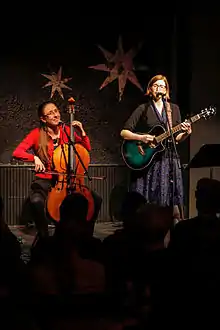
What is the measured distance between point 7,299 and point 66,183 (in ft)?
8.98

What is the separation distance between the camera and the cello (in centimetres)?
433

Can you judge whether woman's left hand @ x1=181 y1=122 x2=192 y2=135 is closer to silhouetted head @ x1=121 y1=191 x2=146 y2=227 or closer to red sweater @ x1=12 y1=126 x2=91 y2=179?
red sweater @ x1=12 y1=126 x2=91 y2=179

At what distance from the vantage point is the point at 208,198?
2.71 metres

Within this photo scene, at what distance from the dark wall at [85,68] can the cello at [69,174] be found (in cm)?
151

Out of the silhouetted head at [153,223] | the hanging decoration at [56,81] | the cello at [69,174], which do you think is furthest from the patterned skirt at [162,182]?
the silhouetted head at [153,223]

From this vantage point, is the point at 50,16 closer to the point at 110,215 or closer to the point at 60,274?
the point at 110,215

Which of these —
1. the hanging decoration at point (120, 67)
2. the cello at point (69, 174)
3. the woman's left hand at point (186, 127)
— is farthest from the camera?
the hanging decoration at point (120, 67)

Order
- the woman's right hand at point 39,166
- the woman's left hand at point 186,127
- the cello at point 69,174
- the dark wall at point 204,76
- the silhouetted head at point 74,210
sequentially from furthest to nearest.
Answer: the dark wall at point 204,76, the woman's left hand at point 186,127, the woman's right hand at point 39,166, the cello at point 69,174, the silhouetted head at point 74,210

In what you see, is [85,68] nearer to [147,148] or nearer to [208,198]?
[147,148]

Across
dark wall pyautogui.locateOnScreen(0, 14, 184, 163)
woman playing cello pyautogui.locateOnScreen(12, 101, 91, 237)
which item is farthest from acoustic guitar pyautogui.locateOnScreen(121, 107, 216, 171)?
dark wall pyautogui.locateOnScreen(0, 14, 184, 163)

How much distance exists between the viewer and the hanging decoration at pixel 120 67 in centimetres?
604

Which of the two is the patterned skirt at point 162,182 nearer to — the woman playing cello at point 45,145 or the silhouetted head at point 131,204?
the woman playing cello at point 45,145

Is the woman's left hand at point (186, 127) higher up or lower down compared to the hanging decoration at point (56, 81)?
lower down

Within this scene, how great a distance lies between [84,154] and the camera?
459cm
